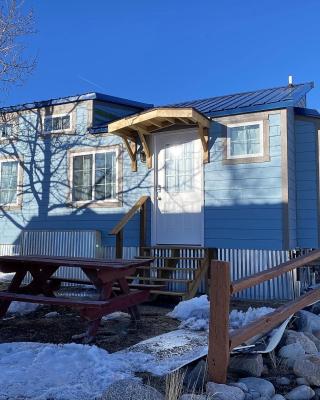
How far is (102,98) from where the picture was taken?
938 cm

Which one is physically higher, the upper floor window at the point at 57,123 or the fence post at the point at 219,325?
the upper floor window at the point at 57,123

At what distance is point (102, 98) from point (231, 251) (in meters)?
4.52

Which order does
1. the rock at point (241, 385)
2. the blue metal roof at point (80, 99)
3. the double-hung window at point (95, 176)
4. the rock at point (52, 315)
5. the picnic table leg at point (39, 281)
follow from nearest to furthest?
the rock at point (241, 385)
the picnic table leg at point (39, 281)
the rock at point (52, 315)
the double-hung window at point (95, 176)
the blue metal roof at point (80, 99)

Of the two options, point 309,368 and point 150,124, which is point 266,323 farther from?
point 150,124

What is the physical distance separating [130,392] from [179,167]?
5.75 metres

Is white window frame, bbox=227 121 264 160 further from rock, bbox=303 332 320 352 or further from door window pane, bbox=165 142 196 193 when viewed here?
rock, bbox=303 332 320 352

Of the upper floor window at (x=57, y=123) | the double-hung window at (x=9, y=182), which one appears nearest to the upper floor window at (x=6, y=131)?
the double-hung window at (x=9, y=182)

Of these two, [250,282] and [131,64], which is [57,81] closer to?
[131,64]

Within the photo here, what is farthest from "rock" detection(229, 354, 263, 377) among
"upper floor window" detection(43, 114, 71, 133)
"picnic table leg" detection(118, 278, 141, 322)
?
"upper floor window" detection(43, 114, 71, 133)

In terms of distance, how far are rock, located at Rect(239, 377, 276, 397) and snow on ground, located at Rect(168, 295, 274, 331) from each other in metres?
1.68

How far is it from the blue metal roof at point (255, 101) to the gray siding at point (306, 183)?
57 centimetres

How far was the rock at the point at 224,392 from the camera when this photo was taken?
2.71m

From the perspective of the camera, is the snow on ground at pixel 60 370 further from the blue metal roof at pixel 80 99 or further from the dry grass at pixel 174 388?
the blue metal roof at pixel 80 99

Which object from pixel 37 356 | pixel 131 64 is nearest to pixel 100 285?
pixel 37 356
